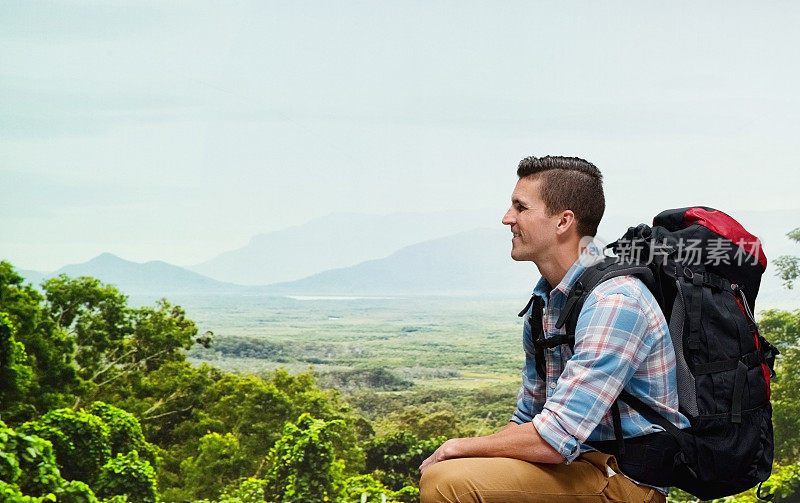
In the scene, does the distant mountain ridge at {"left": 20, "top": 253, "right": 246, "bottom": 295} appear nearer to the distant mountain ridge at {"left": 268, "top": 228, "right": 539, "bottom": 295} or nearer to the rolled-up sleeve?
the distant mountain ridge at {"left": 268, "top": 228, "right": 539, "bottom": 295}

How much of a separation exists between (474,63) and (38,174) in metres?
2.68

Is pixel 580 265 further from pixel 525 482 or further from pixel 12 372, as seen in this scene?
pixel 12 372

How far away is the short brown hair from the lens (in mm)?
1668

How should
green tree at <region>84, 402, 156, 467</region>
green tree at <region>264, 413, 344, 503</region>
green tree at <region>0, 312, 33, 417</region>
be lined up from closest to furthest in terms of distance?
1. green tree at <region>0, 312, 33, 417</region>
2. green tree at <region>84, 402, 156, 467</region>
3. green tree at <region>264, 413, 344, 503</region>

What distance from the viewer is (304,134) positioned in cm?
523

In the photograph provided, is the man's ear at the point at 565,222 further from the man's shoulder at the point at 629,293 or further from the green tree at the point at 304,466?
the green tree at the point at 304,466

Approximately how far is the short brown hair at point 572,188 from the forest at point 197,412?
10.9 ft

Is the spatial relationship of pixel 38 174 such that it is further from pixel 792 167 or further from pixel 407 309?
pixel 792 167

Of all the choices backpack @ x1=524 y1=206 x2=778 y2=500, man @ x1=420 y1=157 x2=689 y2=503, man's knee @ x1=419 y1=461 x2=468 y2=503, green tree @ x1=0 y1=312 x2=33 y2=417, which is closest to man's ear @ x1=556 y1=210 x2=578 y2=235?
man @ x1=420 y1=157 x2=689 y2=503

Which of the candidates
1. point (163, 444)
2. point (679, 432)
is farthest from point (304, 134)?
point (679, 432)

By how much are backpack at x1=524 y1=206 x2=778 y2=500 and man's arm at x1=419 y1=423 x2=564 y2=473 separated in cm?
17

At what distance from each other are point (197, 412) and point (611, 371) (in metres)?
3.68

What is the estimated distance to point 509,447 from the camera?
4.82 feet

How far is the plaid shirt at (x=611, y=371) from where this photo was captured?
1.41 meters
